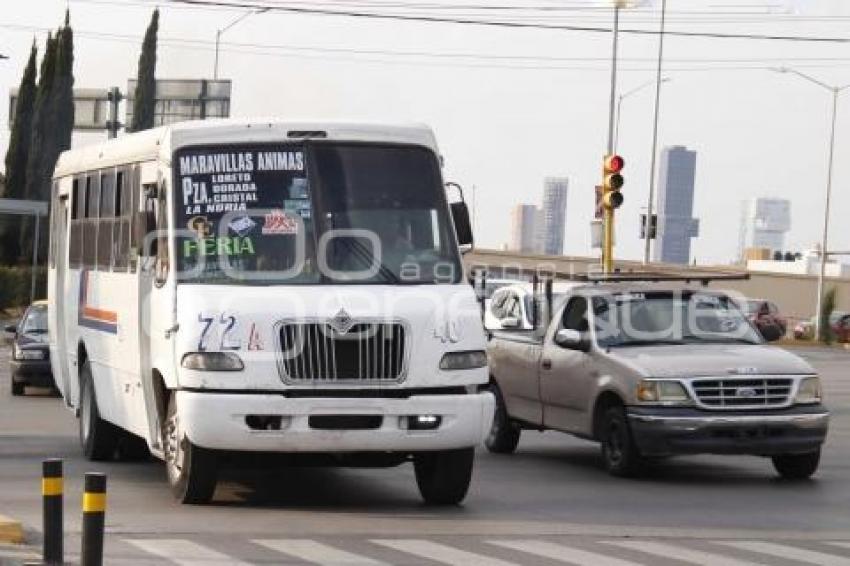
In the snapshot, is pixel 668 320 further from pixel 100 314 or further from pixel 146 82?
pixel 146 82

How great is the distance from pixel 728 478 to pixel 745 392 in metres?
1.31

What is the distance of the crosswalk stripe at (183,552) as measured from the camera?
11.9 meters

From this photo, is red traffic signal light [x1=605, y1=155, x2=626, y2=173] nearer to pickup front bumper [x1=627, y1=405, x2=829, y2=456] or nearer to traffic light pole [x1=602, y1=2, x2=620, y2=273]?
traffic light pole [x1=602, y1=2, x2=620, y2=273]

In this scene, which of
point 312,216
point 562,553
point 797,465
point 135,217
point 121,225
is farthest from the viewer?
point 797,465

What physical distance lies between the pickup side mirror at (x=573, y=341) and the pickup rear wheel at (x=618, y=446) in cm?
70

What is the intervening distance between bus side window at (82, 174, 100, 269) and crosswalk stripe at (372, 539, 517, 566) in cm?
649

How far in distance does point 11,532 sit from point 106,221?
5.98 meters

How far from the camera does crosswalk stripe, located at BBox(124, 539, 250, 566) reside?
11.9m

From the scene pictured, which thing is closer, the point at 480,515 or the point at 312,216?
the point at 480,515

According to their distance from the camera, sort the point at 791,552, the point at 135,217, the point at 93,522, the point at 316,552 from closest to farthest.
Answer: the point at 93,522 < the point at 316,552 < the point at 791,552 < the point at 135,217

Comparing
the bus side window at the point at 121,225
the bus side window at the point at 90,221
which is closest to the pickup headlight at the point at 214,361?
Answer: the bus side window at the point at 121,225

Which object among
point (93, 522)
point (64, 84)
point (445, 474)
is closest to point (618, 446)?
point (445, 474)

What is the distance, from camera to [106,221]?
18109mm

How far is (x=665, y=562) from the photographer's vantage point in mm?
12336
